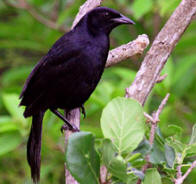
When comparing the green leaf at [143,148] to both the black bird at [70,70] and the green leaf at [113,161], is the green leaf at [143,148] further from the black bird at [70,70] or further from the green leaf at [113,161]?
the black bird at [70,70]

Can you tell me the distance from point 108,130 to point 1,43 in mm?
3038

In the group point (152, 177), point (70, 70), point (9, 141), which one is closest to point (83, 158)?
point (152, 177)

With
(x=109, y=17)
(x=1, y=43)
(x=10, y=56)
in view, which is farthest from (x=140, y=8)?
(x=10, y=56)

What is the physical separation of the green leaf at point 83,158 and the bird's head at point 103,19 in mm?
1315

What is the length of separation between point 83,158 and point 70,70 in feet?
3.85

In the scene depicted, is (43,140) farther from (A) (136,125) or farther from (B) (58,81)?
(A) (136,125)

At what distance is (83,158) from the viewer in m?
1.61

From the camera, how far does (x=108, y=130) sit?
1633 millimetres

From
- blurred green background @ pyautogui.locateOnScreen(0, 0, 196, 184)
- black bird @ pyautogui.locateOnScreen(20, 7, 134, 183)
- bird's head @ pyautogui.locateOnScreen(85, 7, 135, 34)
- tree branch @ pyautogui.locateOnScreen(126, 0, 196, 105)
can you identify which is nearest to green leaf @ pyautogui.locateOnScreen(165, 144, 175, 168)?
tree branch @ pyautogui.locateOnScreen(126, 0, 196, 105)

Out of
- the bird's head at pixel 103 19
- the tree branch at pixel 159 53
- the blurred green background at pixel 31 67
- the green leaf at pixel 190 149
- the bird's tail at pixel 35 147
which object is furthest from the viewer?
the blurred green background at pixel 31 67

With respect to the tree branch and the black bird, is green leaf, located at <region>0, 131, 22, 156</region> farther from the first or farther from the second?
the tree branch

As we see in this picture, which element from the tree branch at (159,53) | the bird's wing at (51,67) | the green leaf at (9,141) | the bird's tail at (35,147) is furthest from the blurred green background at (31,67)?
the tree branch at (159,53)

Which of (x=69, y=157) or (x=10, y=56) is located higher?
(x=69, y=157)

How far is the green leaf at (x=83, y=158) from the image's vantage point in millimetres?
1576
